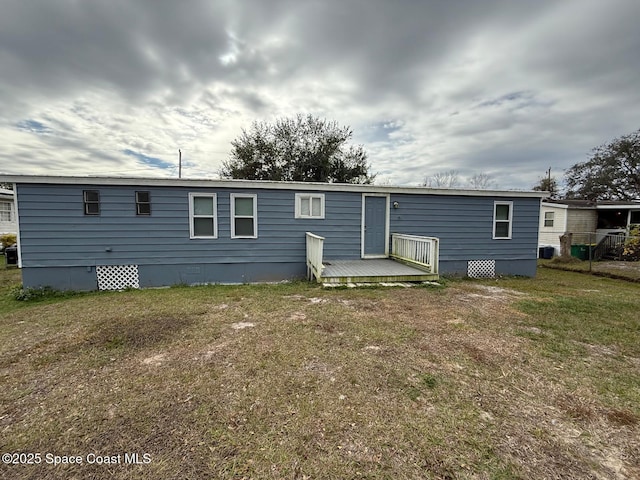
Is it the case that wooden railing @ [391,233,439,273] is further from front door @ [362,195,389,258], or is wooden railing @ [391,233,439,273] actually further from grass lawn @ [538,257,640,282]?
grass lawn @ [538,257,640,282]

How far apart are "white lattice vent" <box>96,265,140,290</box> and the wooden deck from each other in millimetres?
4825

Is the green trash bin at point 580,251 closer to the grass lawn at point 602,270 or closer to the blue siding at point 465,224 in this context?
the grass lawn at point 602,270

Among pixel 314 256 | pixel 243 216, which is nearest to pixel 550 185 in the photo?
pixel 314 256

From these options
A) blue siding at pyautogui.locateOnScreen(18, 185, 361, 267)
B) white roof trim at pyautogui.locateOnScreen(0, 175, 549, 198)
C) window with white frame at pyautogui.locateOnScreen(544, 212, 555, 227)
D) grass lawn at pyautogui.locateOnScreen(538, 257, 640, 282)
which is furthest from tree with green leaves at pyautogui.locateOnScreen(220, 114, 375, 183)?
grass lawn at pyautogui.locateOnScreen(538, 257, 640, 282)

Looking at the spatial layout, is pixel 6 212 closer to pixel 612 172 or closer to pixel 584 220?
pixel 584 220

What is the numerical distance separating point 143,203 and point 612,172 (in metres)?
34.2

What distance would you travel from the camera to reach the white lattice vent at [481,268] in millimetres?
8844

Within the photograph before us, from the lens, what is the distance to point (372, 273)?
6.93 m

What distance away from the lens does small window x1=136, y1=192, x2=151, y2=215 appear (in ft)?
23.1

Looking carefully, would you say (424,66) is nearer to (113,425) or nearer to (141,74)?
(141,74)

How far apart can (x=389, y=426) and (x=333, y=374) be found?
0.84 m

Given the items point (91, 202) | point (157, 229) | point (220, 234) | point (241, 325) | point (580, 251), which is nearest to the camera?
point (241, 325)

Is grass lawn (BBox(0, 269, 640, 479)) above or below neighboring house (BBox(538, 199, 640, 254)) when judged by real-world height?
below

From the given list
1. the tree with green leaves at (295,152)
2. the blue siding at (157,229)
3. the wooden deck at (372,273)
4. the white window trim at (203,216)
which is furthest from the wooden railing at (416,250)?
the tree with green leaves at (295,152)
